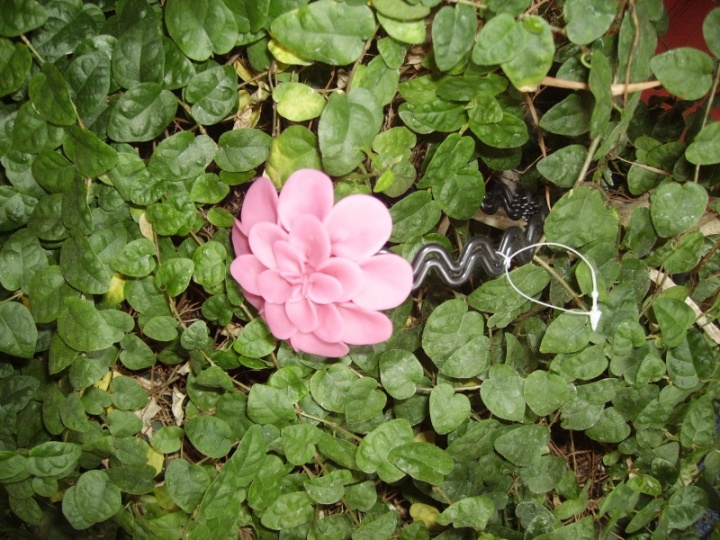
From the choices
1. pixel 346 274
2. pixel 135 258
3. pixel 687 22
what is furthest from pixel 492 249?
pixel 687 22

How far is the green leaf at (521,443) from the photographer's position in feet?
2.54

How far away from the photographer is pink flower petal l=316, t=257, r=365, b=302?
0.55 m

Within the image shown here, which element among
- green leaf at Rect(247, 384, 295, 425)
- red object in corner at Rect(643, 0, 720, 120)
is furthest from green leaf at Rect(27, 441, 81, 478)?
red object in corner at Rect(643, 0, 720, 120)

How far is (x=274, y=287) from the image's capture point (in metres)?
0.60

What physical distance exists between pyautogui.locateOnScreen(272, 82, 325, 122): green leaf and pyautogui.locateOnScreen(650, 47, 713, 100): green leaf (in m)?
0.36

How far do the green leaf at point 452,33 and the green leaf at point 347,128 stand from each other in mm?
85

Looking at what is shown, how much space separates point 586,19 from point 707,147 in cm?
21

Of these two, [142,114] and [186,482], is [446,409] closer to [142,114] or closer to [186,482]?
[186,482]

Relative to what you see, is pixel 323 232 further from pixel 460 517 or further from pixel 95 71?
pixel 460 517

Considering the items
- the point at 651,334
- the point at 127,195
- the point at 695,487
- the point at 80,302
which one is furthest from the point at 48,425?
the point at 695,487

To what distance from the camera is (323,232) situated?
0.55 m

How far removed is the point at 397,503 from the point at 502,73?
67cm

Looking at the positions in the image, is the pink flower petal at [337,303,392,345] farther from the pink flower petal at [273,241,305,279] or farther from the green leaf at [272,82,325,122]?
the green leaf at [272,82,325,122]

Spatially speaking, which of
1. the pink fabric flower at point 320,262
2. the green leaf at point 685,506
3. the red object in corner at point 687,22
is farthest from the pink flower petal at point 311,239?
the red object in corner at point 687,22
